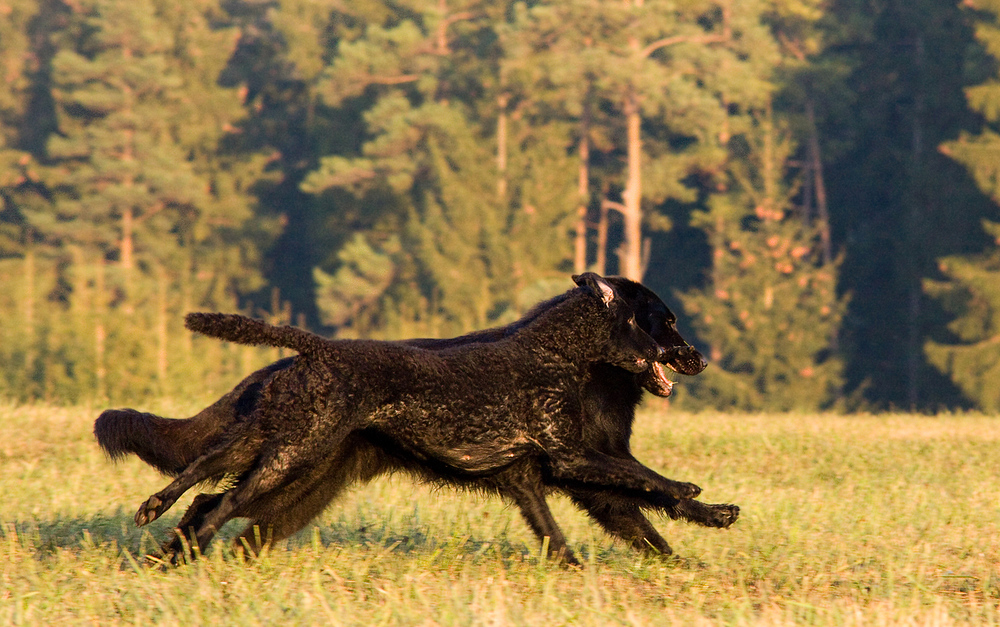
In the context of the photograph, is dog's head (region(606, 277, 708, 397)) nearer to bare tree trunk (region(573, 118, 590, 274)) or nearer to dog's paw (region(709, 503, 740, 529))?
dog's paw (region(709, 503, 740, 529))

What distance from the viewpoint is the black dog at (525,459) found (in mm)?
5488

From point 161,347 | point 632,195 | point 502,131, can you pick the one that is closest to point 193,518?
point 161,347

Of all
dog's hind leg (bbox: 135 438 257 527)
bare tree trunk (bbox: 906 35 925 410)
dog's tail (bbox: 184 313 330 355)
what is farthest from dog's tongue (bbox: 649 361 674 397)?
bare tree trunk (bbox: 906 35 925 410)

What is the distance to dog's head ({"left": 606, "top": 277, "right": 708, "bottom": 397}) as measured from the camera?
5961 millimetres

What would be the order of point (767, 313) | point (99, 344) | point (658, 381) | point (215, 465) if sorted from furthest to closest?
1. point (767, 313)
2. point (99, 344)
3. point (658, 381)
4. point (215, 465)

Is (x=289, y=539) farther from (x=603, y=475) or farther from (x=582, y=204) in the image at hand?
(x=582, y=204)

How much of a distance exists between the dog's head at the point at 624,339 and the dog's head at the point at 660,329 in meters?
0.10

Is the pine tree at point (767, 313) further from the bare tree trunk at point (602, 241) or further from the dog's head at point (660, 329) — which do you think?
the dog's head at point (660, 329)

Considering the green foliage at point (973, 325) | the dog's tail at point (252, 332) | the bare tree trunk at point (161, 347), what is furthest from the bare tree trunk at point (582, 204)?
the dog's tail at point (252, 332)

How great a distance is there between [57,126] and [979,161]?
3133 cm

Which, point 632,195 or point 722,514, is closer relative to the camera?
point 722,514

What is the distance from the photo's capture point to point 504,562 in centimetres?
576

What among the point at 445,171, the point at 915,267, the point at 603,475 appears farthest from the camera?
the point at 915,267

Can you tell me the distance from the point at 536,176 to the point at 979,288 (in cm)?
1218
